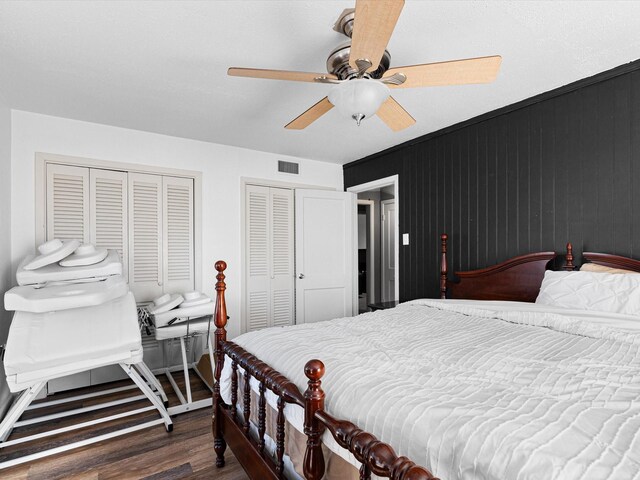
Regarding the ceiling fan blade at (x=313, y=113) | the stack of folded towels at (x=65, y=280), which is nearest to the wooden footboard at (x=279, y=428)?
the stack of folded towels at (x=65, y=280)

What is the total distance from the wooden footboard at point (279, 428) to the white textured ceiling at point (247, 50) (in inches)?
52.4

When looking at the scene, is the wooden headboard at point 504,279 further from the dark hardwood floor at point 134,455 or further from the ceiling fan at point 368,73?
the dark hardwood floor at point 134,455

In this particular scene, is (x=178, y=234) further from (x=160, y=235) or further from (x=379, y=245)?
(x=379, y=245)

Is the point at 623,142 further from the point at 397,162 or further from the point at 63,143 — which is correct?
the point at 63,143

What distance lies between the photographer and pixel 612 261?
221 cm

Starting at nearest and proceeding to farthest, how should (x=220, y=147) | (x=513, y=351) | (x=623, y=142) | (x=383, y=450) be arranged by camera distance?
(x=383, y=450) < (x=513, y=351) < (x=623, y=142) < (x=220, y=147)

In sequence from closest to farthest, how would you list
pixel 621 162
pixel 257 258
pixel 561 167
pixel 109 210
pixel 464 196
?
pixel 621 162
pixel 561 167
pixel 464 196
pixel 109 210
pixel 257 258

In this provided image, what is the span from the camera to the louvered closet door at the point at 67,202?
305 cm

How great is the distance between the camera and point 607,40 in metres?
1.92

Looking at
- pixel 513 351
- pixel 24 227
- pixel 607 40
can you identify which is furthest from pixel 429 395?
pixel 24 227

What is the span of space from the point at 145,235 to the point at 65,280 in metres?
1.08

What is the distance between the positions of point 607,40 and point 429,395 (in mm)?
2235

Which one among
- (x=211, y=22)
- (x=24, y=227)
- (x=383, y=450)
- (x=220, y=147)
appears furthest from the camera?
(x=220, y=147)

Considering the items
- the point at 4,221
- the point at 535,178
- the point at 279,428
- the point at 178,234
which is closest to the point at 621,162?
the point at 535,178
